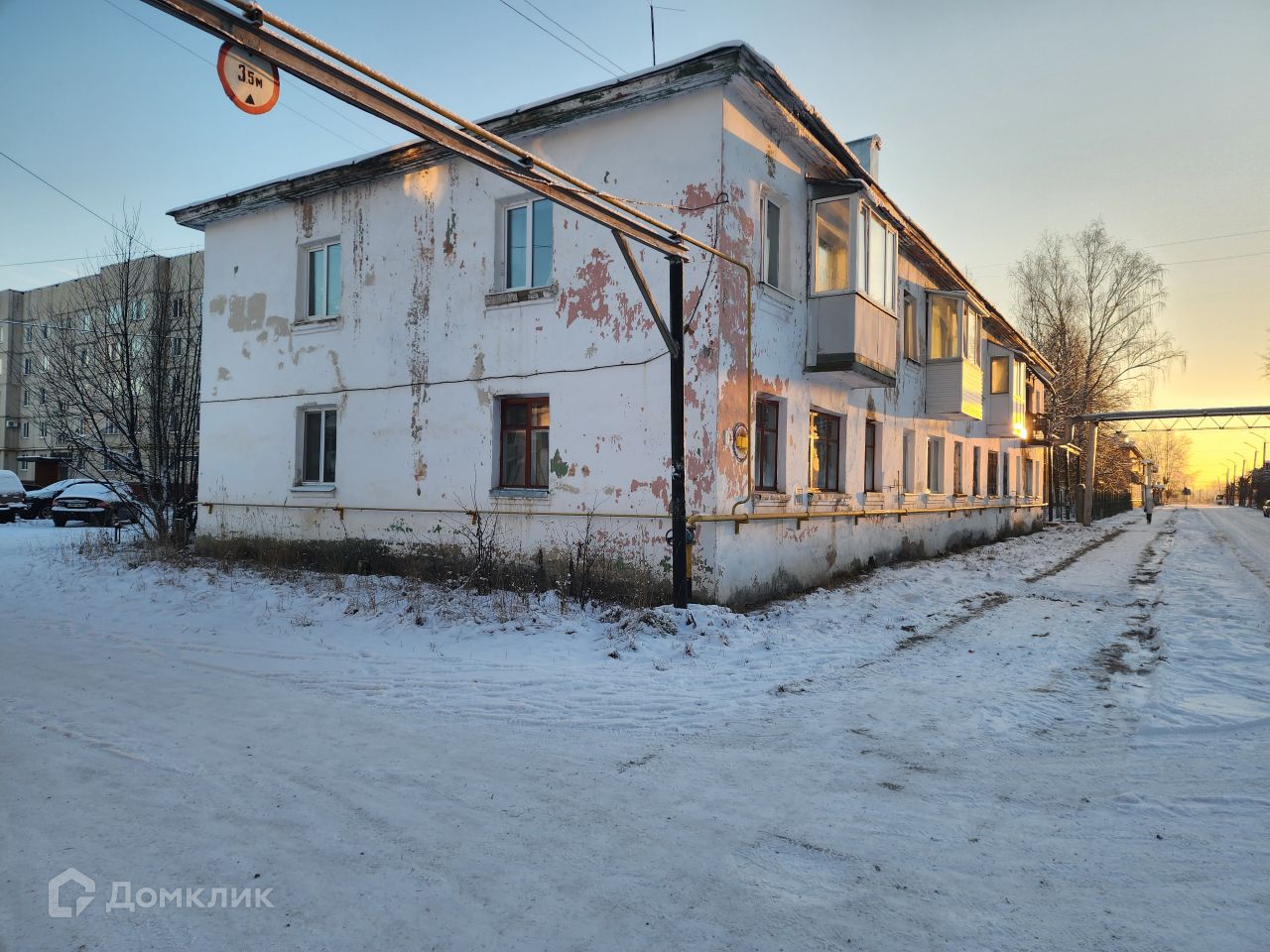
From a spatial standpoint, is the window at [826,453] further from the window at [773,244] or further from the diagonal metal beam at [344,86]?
the diagonal metal beam at [344,86]

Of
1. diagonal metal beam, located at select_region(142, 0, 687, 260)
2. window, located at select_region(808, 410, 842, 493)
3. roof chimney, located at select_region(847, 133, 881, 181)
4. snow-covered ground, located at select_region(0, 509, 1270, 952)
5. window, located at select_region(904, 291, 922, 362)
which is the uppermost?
roof chimney, located at select_region(847, 133, 881, 181)

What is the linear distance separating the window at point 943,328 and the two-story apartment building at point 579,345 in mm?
2271

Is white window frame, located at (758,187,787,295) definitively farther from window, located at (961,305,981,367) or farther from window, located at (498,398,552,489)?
window, located at (961,305,981,367)

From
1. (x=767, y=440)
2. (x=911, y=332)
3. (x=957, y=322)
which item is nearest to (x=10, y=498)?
(x=767, y=440)

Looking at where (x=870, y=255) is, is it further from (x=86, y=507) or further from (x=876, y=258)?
(x=86, y=507)

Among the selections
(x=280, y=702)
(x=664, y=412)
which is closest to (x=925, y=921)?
(x=280, y=702)

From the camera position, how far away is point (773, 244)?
1118cm

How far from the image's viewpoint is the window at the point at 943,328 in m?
17.7

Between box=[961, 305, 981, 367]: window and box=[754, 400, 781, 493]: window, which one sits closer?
box=[754, 400, 781, 493]: window

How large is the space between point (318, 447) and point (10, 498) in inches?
718

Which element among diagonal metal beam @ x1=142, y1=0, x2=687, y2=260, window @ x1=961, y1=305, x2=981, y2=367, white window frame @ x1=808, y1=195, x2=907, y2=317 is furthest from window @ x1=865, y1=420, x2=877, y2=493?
diagonal metal beam @ x1=142, y1=0, x2=687, y2=260

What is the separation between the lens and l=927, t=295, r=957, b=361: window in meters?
17.7

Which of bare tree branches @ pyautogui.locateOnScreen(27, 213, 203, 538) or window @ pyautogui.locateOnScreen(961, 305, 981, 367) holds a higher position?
window @ pyautogui.locateOnScreen(961, 305, 981, 367)

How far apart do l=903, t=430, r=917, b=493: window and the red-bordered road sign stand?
14.6 metres
